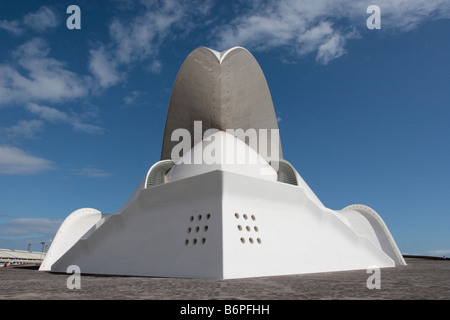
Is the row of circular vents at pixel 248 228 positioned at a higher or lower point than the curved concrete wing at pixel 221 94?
lower

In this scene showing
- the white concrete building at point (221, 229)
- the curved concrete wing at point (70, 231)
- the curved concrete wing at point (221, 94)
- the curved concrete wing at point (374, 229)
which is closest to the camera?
the white concrete building at point (221, 229)

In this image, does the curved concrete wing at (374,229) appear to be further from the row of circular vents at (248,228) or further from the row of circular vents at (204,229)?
the row of circular vents at (204,229)

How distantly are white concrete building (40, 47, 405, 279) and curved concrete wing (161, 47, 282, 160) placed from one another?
2962mm

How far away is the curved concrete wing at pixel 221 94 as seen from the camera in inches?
718

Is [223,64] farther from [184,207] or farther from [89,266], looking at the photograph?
[89,266]

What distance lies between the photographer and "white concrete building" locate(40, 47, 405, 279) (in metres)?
8.30

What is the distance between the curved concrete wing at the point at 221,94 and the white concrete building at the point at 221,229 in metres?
2.96

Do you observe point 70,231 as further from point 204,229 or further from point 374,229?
point 374,229

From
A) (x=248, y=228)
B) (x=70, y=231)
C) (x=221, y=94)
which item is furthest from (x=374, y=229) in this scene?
(x=70, y=231)

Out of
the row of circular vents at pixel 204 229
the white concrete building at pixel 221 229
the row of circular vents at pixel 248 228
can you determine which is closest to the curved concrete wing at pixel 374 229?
the white concrete building at pixel 221 229

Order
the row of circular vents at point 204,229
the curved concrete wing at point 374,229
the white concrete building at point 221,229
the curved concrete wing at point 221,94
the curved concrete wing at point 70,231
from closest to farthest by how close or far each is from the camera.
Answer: the white concrete building at point 221,229 → the row of circular vents at point 204,229 → the curved concrete wing at point 70,231 → the curved concrete wing at point 374,229 → the curved concrete wing at point 221,94
